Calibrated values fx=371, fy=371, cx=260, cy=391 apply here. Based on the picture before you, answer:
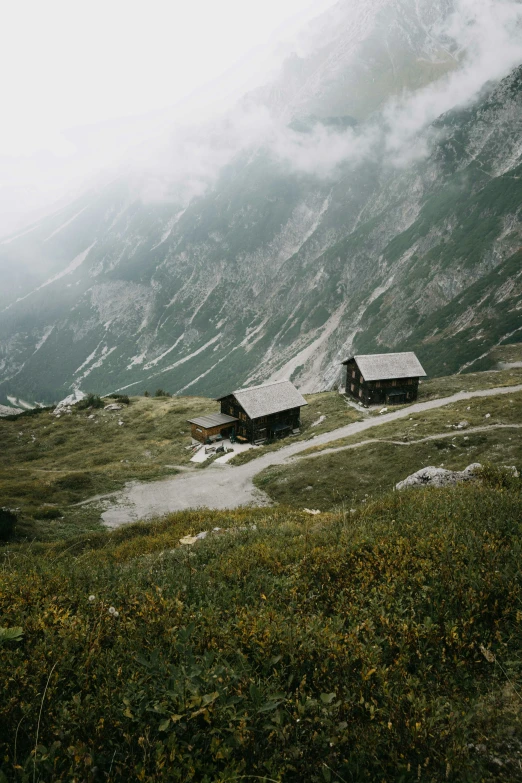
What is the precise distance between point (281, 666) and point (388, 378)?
76.7 meters

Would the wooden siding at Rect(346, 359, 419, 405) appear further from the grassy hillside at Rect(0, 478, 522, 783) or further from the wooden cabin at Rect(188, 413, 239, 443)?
the grassy hillside at Rect(0, 478, 522, 783)

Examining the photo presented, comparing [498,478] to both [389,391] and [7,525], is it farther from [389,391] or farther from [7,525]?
[389,391]

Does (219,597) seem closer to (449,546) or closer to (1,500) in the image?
(449,546)

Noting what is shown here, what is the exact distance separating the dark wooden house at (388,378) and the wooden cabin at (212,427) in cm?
2963

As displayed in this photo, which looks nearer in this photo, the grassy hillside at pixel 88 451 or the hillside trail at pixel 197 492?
the grassy hillside at pixel 88 451

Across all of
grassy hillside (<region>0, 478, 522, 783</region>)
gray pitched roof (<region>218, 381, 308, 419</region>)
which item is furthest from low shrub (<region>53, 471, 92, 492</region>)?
grassy hillside (<region>0, 478, 522, 783</region>)

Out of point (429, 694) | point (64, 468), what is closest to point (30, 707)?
point (429, 694)

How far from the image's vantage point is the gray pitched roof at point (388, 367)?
77188mm

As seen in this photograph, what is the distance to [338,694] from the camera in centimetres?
502

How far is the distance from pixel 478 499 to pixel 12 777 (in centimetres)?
1193

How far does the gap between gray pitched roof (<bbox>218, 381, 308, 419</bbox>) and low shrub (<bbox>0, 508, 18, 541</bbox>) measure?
42.0m

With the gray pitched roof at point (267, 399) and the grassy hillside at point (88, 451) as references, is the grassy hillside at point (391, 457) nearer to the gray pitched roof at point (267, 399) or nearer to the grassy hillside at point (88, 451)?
the grassy hillside at point (88, 451)

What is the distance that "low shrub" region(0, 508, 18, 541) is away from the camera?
75.4 feet

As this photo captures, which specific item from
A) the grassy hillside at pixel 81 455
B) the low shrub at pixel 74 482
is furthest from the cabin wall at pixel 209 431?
the low shrub at pixel 74 482
